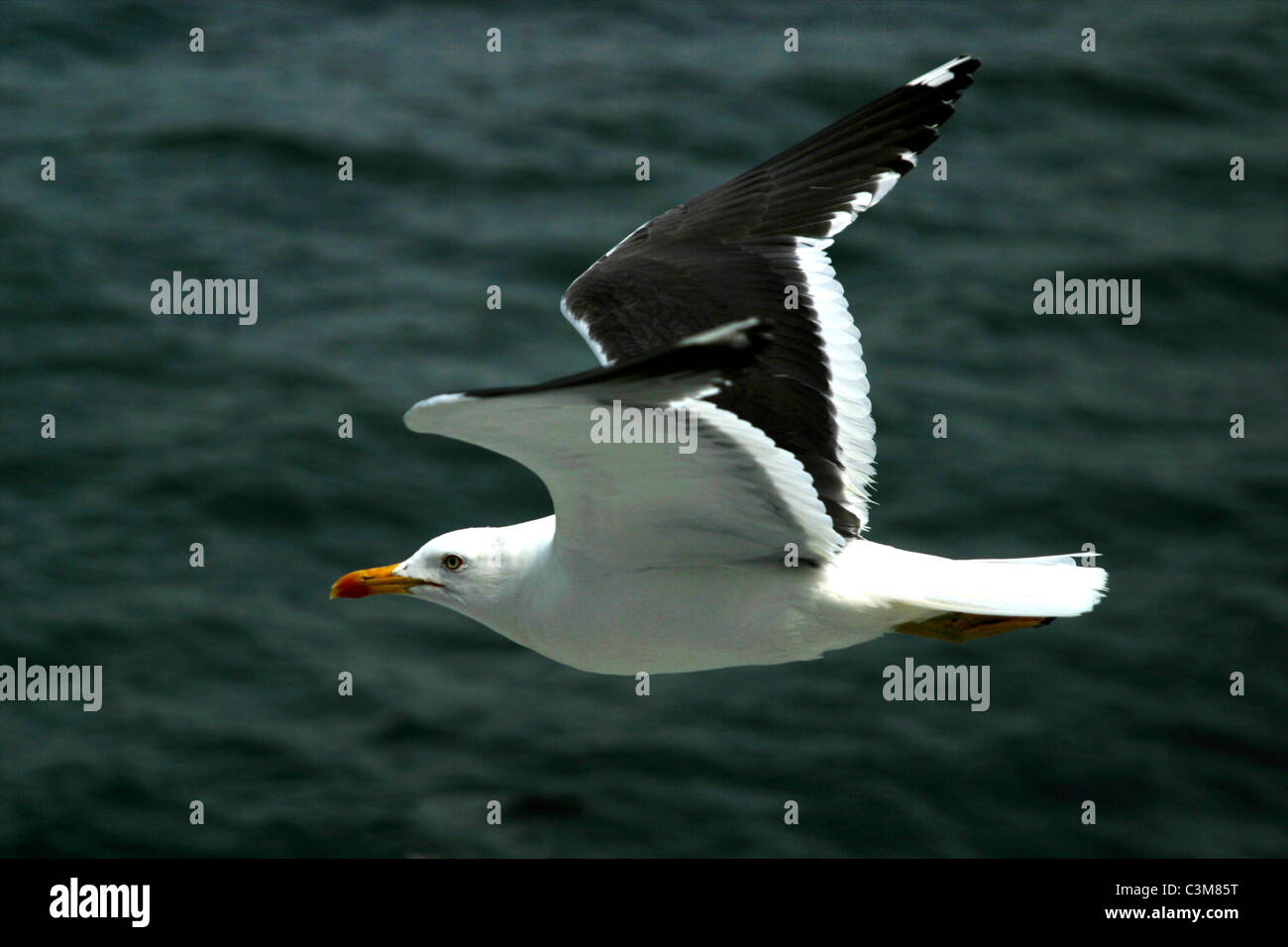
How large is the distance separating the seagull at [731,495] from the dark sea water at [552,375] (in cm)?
393

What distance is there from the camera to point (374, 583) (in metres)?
6.95

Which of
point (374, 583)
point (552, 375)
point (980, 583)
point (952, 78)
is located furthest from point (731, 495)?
point (552, 375)

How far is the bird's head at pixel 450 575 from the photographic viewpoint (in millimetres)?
6707

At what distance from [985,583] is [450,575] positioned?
1.98 metres

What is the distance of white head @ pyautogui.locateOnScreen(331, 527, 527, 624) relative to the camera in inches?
263

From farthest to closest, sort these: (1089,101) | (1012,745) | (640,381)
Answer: (1089,101), (1012,745), (640,381)

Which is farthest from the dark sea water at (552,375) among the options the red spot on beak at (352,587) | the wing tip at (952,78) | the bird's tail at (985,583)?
the wing tip at (952,78)

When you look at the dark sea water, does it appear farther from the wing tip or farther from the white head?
the wing tip

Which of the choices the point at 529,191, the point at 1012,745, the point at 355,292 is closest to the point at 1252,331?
the point at 1012,745

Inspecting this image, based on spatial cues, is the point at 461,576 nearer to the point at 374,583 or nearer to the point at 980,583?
the point at 374,583

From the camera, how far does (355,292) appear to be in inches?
527
